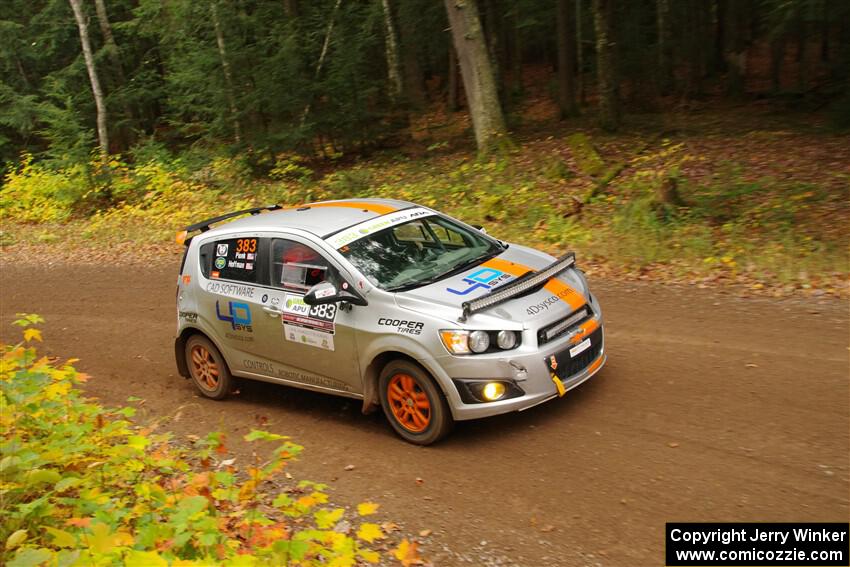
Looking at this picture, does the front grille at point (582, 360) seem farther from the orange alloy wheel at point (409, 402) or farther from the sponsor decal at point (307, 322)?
the sponsor decal at point (307, 322)

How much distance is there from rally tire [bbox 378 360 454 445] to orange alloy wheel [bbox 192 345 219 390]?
265cm

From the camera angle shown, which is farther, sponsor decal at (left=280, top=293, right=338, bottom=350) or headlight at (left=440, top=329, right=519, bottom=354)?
A: sponsor decal at (left=280, top=293, right=338, bottom=350)

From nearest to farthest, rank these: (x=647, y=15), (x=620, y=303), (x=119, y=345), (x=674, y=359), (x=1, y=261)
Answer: (x=674, y=359) → (x=620, y=303) → (x=119, y=345) → (x=1, y=261) → (x=647, y=15)

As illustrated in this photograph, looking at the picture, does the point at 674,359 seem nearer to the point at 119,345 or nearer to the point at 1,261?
the point at 119,345

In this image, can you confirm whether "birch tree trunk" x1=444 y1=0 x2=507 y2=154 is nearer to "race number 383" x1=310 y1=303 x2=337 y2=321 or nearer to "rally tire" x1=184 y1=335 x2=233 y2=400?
"rally tire" x1=184 y1=335 x2=233 y2=400

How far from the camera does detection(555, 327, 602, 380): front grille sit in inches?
243

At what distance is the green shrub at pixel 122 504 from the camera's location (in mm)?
3643

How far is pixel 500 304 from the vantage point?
618 centimetres

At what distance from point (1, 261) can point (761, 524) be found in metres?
19.3

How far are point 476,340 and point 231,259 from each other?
322 cm

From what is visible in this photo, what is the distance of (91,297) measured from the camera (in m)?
13.5

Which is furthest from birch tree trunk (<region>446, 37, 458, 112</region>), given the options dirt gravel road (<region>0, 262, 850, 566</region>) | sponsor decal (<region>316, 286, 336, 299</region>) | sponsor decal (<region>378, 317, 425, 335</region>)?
sponsor decal (<region>378, 317, 425, 335</region>)

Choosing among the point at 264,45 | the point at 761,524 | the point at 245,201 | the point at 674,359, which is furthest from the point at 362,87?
the point at 761,524

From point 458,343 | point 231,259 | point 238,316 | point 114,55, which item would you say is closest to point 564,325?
point 458,343
